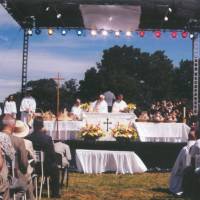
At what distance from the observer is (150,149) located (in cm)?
1755

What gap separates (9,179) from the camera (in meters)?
7.85

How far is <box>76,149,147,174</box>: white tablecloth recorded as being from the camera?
16.2 metres

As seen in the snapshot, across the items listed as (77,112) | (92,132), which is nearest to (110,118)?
(92,132)

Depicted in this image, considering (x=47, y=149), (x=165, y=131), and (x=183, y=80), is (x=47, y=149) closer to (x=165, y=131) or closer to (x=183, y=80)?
(x=165, y=131)

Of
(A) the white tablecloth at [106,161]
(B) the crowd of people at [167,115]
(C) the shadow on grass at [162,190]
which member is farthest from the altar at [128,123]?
(C) the shadow on grass at [162,190]

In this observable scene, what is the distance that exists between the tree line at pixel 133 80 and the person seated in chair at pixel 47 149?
37.6m

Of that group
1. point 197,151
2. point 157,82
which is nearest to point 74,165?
point 197,151

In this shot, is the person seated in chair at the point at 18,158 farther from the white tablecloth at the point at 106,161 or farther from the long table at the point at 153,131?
the long table at the point at 153,131

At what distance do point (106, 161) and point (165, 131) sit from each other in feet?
11.9

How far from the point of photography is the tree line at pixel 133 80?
5756 centimetres

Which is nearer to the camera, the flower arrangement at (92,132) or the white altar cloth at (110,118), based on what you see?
the flower arrangement at (92,132)

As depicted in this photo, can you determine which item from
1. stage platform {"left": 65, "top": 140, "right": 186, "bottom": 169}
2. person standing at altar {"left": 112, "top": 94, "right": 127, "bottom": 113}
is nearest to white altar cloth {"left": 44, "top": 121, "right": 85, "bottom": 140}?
person standing at altar {"left": 112, "top": 94, "right": 127, "bottom": 113}

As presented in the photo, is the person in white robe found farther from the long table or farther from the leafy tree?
the leafy tree

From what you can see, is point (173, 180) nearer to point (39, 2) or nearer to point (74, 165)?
point (74, 165)
